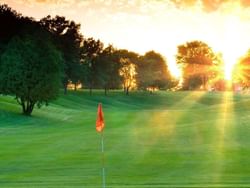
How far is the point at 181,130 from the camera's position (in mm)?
33750

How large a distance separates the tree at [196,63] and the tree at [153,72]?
419 inches

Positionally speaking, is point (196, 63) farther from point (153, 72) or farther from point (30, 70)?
point (30, 70)

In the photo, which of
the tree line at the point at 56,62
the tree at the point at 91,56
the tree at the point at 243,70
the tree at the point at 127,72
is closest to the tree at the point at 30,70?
the tree line at the point at 56,62

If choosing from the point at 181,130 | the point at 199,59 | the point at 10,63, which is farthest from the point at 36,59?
the point at 199,59

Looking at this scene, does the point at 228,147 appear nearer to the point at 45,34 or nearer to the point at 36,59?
the point at 36,59

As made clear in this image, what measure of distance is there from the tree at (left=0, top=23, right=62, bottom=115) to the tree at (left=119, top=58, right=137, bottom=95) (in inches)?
2601

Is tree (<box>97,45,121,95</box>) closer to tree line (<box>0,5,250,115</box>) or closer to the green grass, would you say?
tree line (<box>0,5,250,115</box>)

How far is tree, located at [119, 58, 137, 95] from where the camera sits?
12900cm

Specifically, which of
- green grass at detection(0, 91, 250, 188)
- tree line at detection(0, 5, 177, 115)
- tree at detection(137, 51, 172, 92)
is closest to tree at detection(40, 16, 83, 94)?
tree line at detection(0, 5, 177, 115)

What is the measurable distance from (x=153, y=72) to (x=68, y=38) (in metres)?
46.6

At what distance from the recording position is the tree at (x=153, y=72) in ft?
441

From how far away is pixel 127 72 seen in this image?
131375mm

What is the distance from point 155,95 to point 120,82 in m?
8.42

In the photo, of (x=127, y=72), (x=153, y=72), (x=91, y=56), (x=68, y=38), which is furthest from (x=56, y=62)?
(x=153, y=72)
